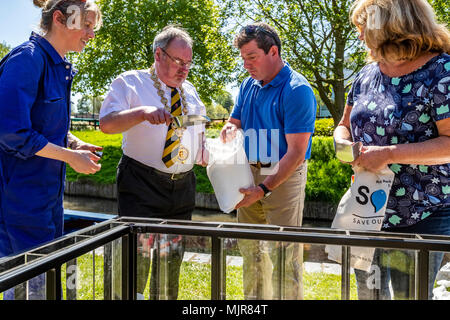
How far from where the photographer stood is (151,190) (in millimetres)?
1991

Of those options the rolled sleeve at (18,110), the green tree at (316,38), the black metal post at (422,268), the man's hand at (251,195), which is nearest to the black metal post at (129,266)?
the black metal post at (422,268)

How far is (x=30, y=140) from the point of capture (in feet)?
4.58

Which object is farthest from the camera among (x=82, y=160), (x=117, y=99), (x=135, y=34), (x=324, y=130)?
(x=135, y=34)

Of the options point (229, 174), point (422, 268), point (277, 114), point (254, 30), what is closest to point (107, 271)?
point (422, 268)

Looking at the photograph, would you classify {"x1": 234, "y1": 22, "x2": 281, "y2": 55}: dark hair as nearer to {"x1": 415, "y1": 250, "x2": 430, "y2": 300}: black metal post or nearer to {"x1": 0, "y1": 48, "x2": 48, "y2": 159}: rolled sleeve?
{"x1": 0, "y1": 48, "x2": 48, "y2": 159}: rolled sleeve

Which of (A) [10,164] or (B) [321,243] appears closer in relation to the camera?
(B) [321,243]

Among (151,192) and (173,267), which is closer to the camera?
(173,267)

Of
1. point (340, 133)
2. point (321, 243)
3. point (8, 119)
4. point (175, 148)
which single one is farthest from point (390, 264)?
point (175, 148)

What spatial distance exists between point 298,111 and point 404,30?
67cm

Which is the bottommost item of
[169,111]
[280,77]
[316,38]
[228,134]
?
[228,134]

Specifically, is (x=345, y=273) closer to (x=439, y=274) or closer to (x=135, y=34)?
(x=439, y=274)

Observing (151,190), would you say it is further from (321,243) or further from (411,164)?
(321,243)

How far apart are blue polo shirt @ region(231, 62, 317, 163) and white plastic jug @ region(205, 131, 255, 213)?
0.82 feet
